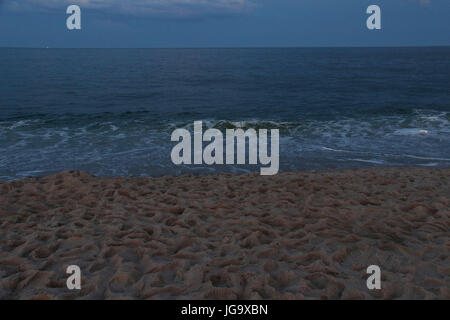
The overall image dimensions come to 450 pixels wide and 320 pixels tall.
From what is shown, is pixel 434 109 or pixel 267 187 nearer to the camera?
pixel 267 187

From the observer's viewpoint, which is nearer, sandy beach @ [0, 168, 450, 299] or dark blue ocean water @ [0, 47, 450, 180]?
sandy beach @ [0, 168, 450, 299]

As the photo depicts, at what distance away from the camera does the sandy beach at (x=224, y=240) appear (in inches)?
179

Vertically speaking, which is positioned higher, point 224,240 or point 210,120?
point 210,120

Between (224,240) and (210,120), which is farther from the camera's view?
(210,120)

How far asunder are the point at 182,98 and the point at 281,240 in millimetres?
28493

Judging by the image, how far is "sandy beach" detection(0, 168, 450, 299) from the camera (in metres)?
4.54

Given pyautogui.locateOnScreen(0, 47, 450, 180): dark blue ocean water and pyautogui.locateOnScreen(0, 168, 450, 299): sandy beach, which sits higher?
pyautogui.locateOnScreen(0, 47, 450, 180): dark blue ocean water

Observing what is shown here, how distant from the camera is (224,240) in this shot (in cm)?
583

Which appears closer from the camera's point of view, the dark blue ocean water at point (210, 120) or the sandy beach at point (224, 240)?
the sandy beach at point (224, 240)

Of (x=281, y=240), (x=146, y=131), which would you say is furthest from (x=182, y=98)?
(x=281, y=240)

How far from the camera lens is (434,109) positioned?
27109 millimetres

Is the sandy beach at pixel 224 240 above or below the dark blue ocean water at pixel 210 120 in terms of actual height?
below
